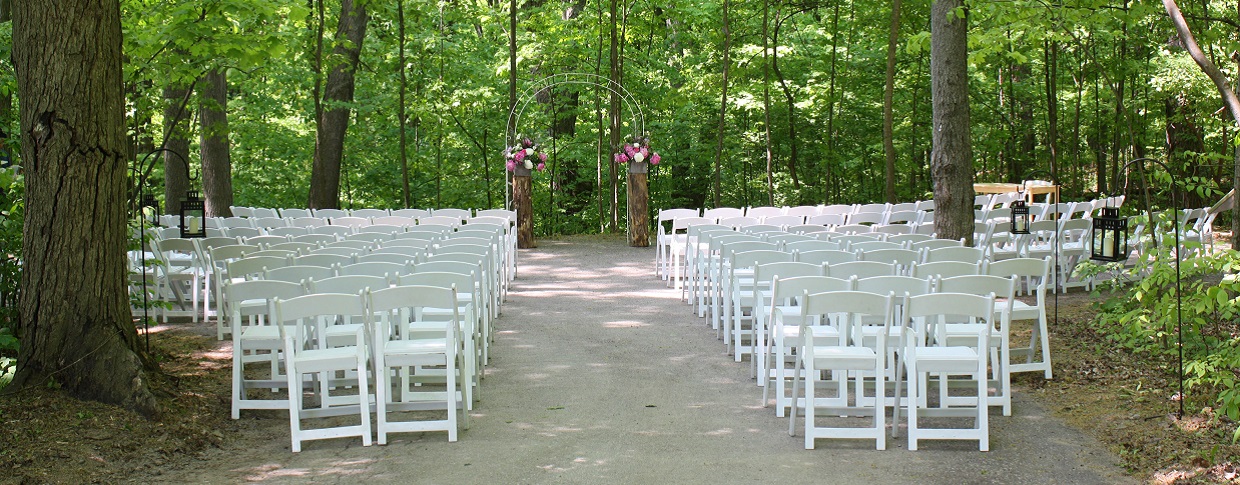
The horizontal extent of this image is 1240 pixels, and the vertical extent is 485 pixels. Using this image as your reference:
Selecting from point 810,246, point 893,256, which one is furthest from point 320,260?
point 893,256

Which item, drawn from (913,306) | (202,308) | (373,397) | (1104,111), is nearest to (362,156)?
(202,308)

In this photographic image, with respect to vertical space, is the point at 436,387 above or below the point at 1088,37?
below

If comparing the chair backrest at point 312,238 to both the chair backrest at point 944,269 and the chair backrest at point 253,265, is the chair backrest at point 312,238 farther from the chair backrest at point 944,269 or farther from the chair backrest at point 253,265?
the chair backrest at point 944,269

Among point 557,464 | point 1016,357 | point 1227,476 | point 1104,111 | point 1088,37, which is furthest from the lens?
point 1104,111

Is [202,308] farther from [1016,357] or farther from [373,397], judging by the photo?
[1016,357]

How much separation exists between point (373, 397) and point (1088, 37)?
51.5 feet

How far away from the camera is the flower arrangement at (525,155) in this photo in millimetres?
16547

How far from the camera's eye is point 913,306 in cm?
571

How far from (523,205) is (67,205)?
35.2 ft

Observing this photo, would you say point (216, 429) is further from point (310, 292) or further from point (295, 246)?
point (295, 246)

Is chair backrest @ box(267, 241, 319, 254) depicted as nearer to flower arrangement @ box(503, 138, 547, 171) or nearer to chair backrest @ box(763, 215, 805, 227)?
chair backrest @ box(763, 215, 805, 227)

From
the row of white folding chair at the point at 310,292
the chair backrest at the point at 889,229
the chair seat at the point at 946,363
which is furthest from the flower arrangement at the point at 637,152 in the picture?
the chair seat at the point at 946,363

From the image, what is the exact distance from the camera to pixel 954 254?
28.2 feet

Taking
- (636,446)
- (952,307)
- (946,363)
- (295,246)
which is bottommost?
(636,446)
